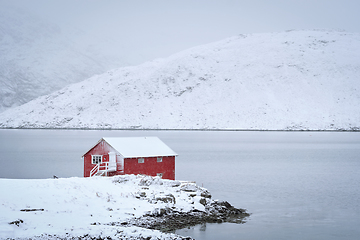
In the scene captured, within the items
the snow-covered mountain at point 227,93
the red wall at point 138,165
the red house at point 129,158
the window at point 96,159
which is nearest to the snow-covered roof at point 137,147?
the red house at point 129,158

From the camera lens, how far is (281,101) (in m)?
110

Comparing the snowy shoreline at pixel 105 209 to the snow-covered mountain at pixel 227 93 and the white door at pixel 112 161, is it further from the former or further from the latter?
the snow-covered mountain at pixel 227 93

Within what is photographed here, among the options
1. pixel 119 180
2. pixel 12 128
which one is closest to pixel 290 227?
pixel 119 180

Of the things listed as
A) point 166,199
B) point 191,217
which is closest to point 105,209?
point 166,199

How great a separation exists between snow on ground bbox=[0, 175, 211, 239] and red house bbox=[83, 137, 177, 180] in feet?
11.4

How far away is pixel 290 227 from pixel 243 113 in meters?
87.7

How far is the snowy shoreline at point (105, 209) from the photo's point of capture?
1574 cm

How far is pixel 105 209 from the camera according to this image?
19.5 metres

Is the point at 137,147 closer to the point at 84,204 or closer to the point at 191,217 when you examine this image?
the point at 191,217

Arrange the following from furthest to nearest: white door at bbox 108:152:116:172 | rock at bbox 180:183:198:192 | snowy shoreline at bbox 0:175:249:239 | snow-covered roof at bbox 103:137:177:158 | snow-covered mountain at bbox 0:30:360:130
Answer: snow-covered mountain at bbox 0:30:360:130
snow-covered roof at bbox 103:137:177:158
white door at bbox 108:152:116:172
rock at bbox 180:183:198:192
snowy shoreline at bbox 0:175:249:239

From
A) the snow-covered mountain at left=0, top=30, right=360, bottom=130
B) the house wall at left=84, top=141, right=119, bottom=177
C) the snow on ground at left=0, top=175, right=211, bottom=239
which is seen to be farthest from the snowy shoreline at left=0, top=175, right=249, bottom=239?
the snow-covered mountain at left=0, top=30, right=360, bottom=130

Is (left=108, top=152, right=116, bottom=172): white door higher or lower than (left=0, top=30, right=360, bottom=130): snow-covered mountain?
lower

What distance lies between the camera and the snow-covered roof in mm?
28766

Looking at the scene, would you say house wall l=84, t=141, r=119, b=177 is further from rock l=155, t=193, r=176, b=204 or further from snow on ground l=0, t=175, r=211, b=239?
rock l=155, t=193, r=176, b=204
